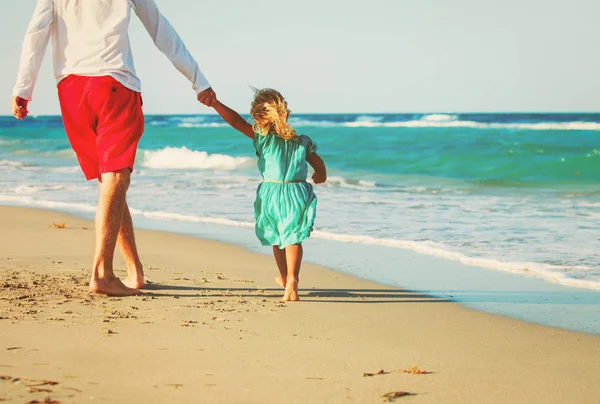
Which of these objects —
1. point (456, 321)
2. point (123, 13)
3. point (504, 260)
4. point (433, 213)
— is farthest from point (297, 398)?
point (433, 213)

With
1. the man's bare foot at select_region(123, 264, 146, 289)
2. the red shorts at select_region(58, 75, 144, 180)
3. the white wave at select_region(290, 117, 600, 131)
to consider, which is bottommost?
the man's bare foot at select_region(123, 264, 146, 289)

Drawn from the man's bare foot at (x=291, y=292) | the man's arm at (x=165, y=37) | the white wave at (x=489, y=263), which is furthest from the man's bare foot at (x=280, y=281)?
the white wave at (x=489, y=263)

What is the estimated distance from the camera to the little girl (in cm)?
478

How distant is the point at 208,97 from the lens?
4574 millimetres

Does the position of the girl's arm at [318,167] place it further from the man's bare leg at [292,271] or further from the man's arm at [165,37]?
the man's arm at [165,37]

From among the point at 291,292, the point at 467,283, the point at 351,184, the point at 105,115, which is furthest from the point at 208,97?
the point at 351,184

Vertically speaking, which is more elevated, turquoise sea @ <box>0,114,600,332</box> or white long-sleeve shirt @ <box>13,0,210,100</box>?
white long-sleeve shirt @ <box>13,0,210,100</box>

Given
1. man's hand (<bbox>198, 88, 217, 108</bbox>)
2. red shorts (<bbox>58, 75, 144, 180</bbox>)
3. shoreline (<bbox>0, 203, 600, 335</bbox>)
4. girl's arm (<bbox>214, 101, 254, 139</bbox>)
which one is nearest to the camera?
red shorts (<bbox>58, 75, 144, 180</bbox>)

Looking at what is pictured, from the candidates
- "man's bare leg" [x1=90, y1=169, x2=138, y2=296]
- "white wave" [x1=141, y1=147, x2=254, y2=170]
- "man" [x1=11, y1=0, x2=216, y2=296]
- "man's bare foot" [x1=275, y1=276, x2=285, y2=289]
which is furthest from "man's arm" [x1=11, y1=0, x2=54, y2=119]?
"white wave" [x1=141, y1=147, x2=254, y2=170]

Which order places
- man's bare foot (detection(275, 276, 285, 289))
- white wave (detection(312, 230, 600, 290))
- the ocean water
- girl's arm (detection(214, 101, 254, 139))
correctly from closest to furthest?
girl's arm (detection(214, 101, 254, 139)), man's bare foot (detection(275, 276, 285, 289)), white wave (detection(312, 230, 600, 290)), the ocean water

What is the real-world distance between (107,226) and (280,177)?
1.12 meters

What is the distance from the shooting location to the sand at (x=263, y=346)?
281 centimetres

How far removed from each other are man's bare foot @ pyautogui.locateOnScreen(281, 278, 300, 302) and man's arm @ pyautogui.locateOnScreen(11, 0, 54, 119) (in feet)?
5.29

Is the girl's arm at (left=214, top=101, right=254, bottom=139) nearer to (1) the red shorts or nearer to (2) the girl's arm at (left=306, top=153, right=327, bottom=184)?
(2) the girl's arm at (left=306, top=153, right=327, bottom=184)
